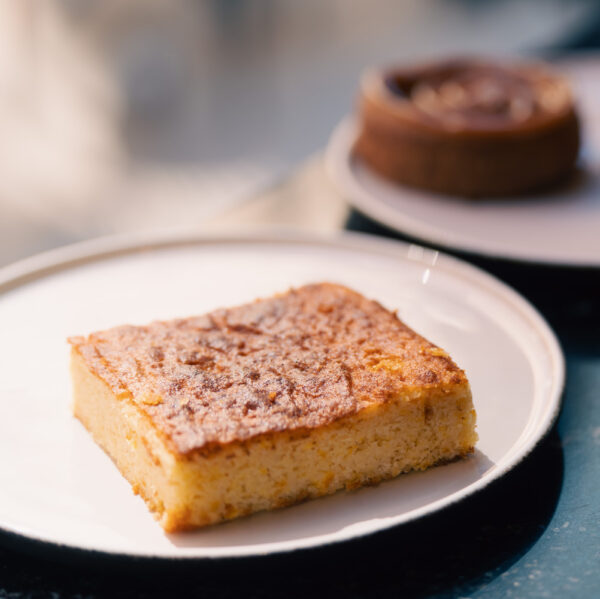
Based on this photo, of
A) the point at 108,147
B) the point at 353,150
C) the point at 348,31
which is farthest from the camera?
the point at 348,31

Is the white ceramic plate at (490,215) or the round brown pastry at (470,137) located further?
the round brown pastry at (470,137)

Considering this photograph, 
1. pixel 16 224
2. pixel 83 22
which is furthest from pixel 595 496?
pixel 83 22

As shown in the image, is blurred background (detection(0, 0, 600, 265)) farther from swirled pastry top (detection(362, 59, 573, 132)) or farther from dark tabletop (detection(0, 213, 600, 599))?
dark tabletop (detection(0, 213, 600, 599))

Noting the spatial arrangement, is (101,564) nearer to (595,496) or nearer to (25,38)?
(595,496)

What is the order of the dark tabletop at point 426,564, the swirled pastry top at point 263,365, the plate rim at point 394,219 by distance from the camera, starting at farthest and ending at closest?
the plate rim at point 394,219 < the swirled pastry top at point 263,365 < the dark tabletop at point 426,564

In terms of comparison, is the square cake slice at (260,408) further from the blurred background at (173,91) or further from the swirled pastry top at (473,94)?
the blurred background at (173,91)

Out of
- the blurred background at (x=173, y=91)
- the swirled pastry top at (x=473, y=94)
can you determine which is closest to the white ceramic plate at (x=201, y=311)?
the swirled pastry top at (x=473, y=94)

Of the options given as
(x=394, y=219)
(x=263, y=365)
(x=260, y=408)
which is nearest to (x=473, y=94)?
(x=394, y=219)
